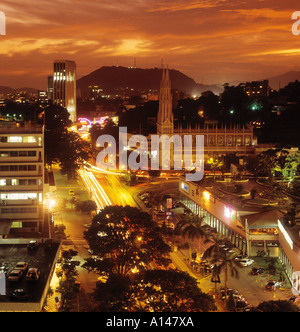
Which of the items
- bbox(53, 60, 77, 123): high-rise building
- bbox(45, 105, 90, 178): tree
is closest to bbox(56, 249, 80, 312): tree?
bbox(45, 105, 90, 178): tree

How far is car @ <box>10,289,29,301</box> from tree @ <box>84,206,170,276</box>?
3.68m

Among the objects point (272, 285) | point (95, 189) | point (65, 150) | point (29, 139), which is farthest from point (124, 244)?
point (65, 150)

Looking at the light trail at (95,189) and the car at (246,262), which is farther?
the light trail at (95,189)

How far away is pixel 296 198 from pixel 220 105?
40299 millimetres

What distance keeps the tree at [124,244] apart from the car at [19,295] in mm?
3684

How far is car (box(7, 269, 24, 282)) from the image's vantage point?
1592cm

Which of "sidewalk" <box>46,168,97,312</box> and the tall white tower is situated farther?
the tall white tower

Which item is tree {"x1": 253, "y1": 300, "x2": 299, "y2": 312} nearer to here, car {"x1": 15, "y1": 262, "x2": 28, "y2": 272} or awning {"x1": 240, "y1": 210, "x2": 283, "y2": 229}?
car {"x1": 15, "y1": 262, "x2": 28, "y2": 272}

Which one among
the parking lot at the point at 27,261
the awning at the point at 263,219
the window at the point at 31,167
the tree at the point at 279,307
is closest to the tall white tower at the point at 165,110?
the window at the point at 31,167

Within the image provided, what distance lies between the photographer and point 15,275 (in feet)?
52.7

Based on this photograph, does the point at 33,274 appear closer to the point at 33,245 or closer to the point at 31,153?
the point at 33,245

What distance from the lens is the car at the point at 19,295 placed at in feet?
46.9

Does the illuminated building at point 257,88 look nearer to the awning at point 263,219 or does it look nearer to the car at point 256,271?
the awning at point 263,219
